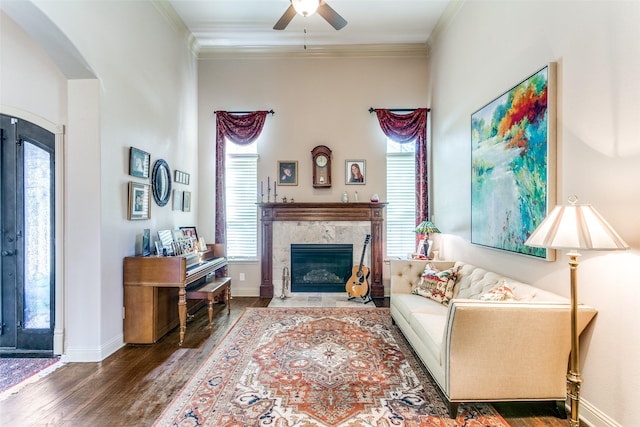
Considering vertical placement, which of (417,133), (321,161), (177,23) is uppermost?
(177,23)

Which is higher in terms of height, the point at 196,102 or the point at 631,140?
the point at 196,102

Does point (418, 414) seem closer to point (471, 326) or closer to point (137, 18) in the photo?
point (471, 326)

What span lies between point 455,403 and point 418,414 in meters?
0.26

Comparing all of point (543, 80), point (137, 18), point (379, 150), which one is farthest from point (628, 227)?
point (137, 18)

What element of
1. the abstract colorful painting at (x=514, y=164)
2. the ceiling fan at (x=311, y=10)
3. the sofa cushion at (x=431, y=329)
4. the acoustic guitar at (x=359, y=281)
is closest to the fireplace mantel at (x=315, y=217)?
the acoustic guitar at (x=359, y=281)

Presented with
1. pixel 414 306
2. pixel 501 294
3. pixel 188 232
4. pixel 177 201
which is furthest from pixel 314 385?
pixel 177 201

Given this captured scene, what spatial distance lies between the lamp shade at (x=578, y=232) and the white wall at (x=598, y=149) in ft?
0.89

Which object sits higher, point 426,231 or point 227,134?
point 227,134

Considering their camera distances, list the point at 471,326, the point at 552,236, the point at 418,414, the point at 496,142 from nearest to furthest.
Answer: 1. the point at 552,236
2. the point at 471,326
3. the point at 418,414
4. the point at 496,142

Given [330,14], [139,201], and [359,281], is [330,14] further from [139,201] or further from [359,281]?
[359,281]

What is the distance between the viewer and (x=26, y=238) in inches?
119

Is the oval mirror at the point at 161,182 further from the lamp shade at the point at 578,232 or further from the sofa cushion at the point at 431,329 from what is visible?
the lamp shade at the point at 578,232

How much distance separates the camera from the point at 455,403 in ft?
6.68

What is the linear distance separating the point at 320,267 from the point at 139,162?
10.1ft
